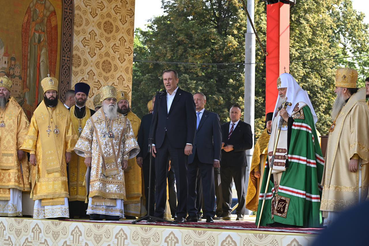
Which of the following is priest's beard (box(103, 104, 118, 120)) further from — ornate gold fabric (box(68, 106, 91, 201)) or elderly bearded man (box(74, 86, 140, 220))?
ornate gold fabric (box(68, 106, 91, 201))

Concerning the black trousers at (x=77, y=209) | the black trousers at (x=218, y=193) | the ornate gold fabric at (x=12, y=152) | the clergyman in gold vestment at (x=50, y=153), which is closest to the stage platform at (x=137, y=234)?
the clergyman in gold vestment at (x=50, y=153)

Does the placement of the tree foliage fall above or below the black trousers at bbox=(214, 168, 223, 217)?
above

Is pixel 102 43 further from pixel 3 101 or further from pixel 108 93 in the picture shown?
pixel 108 93

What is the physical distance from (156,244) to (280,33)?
978cm

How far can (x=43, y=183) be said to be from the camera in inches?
285

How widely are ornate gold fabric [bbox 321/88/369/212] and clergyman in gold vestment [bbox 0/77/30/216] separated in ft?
14.0

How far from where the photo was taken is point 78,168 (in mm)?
7828

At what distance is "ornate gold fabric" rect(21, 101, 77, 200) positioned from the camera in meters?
7.21

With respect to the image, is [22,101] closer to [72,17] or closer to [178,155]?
[72,17]

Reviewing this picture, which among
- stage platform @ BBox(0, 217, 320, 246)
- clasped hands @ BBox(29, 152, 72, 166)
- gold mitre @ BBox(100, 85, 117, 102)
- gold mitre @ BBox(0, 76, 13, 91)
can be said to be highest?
gold mitre @ BBox(0, 76, 13, 91)

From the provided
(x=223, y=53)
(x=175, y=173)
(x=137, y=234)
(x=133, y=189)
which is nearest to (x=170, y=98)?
(x=175, y=173)

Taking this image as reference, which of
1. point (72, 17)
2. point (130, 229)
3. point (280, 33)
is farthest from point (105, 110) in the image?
point (280, 33)

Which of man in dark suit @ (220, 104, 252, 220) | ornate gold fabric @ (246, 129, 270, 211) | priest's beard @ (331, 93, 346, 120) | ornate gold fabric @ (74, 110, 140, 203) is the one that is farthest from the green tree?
priest's beard @ (331, 93, 346, 120)

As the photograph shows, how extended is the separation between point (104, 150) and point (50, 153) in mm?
819
